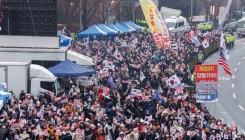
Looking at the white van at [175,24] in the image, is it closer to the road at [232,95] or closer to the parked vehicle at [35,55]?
the road at [232,95]

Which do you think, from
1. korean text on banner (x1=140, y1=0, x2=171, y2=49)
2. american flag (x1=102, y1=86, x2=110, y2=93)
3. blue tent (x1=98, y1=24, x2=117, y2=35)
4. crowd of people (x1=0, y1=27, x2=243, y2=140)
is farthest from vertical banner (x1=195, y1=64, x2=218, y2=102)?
blue tent (x1=98, y1=24, x2=117, y2=35)

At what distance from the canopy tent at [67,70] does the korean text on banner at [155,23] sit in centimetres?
401

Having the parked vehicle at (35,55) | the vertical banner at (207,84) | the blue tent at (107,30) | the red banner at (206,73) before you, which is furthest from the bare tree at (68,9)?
the vertical banner at (207,84)

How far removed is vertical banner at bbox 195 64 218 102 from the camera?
87.6 feet

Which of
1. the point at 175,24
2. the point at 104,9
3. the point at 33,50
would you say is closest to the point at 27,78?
the point at 33,50

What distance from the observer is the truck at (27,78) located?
2756 cm

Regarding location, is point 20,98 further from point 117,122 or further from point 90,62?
point 90,62

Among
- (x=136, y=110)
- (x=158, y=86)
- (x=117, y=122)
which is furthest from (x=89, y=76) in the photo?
(x=117, y=122)

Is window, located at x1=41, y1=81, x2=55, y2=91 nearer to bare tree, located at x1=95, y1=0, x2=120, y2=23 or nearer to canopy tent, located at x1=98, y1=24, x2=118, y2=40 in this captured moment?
canopy tent, located at x1=98, y1=24, x2=118, y2=40

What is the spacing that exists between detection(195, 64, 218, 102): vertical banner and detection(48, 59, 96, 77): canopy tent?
18.5 feet

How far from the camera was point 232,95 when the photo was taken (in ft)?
127

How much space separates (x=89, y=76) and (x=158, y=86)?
9.78 ft

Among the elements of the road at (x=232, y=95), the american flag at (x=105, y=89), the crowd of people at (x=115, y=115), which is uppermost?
the american flag at (x=105, y=89)

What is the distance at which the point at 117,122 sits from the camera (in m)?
23.2
